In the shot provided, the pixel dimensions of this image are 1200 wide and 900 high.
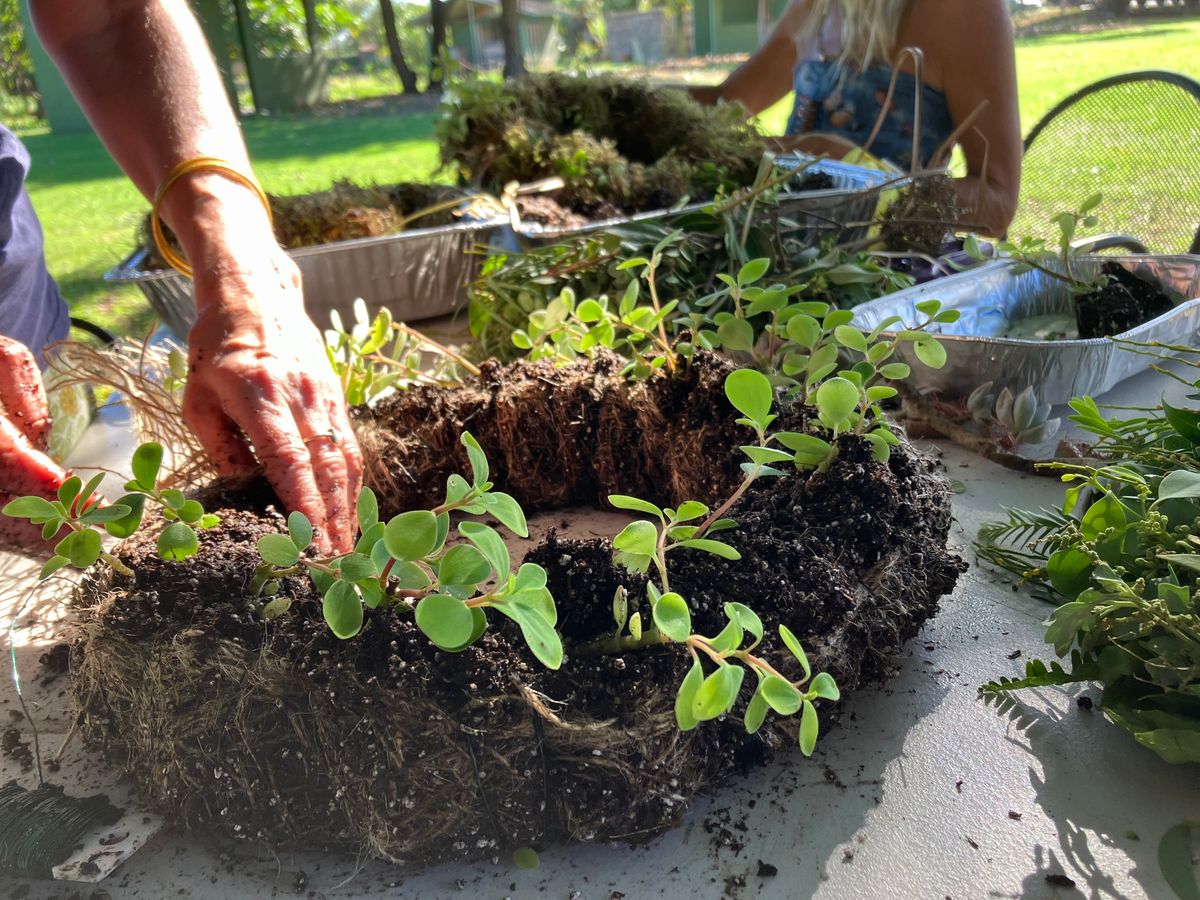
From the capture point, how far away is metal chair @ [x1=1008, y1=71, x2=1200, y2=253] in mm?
1447

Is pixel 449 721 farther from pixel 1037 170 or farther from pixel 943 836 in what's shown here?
pixel 1037 170

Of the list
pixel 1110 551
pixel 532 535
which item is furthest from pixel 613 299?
pixel 1110 551

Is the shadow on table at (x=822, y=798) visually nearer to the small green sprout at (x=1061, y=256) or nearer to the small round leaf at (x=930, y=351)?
the small round leaf at (x=930, y=351)

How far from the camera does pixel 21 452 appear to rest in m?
0.48

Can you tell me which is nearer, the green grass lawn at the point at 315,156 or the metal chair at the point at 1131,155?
the metal chair at the point at 1131,155

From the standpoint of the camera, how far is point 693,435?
1.84ft

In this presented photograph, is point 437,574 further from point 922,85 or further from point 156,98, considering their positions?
point 922,85

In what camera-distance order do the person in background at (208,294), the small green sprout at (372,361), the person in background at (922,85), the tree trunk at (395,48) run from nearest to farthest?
the person in background at (208,294)
the small green sprout at (372,361)
the person in background at (922,85)
the tree trunk at (395,48)

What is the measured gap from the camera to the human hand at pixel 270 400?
51 centimetres

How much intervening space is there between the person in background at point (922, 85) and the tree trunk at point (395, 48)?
7.10m

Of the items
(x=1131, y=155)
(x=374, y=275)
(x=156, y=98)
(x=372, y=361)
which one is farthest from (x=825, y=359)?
(x=1131, y=155)

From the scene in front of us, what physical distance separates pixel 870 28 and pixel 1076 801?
4.76 ft

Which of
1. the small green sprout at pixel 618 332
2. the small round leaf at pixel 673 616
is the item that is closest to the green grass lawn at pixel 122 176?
the small green sprout at pixel 618 332

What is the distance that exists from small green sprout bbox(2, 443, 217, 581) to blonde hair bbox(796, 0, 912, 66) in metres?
1.46
